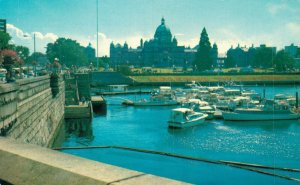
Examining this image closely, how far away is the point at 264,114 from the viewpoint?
62531 millimetres

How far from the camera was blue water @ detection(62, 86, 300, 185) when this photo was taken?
74.5ft

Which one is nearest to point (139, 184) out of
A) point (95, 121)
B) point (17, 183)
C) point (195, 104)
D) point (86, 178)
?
point (86, 178)

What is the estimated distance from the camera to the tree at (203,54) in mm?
165625

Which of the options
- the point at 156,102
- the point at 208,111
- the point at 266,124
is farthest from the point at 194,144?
the point at 156,102

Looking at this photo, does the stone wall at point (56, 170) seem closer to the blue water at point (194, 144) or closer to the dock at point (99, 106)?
the blue water at point (194, 144)

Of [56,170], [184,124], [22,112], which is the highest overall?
[56,170]

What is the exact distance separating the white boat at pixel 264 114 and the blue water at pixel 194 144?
1.79 m

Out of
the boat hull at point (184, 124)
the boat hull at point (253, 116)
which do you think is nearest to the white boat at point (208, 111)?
the boat hull at point (253, 116)

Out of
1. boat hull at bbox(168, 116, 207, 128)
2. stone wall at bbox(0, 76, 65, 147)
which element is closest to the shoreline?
boat hull at bbox(168, 116, 207, 128)

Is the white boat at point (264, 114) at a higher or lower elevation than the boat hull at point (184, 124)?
higher

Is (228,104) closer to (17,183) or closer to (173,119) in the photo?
(173,119)

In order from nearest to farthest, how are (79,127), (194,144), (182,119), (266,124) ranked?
(194,144), (79,127), (182,119), (266,124)

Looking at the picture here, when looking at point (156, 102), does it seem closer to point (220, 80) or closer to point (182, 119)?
point (182, 119)

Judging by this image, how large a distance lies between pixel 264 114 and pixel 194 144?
25100 millimetres
